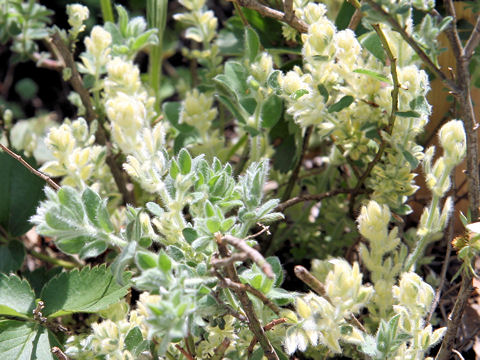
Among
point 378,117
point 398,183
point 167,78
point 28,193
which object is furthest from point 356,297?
point 167,78

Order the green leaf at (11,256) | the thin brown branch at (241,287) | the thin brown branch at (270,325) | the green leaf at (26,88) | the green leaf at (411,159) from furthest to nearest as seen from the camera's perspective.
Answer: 1. the green leaf at (26,88)
2. the green leaf at (11,256)
3. the green leaf at (411,159)
4. the thin brown branch at (270,325)
5. the thin brown branch at (241,287)

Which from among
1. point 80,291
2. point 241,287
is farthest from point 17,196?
point 241,287

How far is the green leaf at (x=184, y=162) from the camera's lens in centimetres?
88

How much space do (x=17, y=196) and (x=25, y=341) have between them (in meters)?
0.43

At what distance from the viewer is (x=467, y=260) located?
36.6 inches

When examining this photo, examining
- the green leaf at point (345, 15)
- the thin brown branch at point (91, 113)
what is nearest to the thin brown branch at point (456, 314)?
the green leaf at point (345, 15)

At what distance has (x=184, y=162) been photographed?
2.89ft

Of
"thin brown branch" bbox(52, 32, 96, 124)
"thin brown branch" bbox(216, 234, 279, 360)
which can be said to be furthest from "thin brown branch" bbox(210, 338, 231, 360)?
"thin brown branch" bbox(52, 32, 96, 124)

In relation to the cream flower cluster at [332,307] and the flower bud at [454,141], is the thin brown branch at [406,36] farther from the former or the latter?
the cream flower cluster at [332,307]

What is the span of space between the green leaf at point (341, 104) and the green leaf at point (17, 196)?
0.75 meters

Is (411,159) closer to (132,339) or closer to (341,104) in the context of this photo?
(341,104)

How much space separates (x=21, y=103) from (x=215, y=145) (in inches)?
47.9

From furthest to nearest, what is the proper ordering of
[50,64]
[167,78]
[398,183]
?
[167,78]
[50,64]
[398,183]

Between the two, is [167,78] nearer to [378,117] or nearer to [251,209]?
[378,117]
